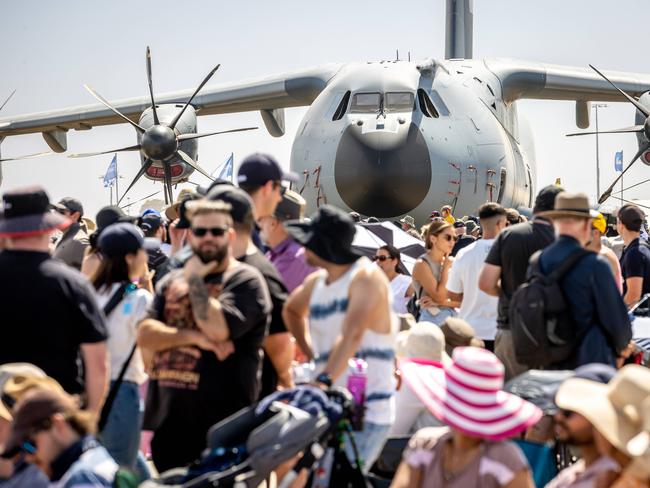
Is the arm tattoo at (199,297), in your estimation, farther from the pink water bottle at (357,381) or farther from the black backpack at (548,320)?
the black backpack at (548,320)

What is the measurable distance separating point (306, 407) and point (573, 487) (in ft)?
3.36

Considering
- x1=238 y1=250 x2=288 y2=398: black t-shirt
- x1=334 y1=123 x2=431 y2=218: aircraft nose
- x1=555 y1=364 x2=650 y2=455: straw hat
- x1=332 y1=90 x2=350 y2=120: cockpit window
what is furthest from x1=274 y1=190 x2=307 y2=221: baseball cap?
x1=332 y1=90 x2=350 y2=120: cockpit window

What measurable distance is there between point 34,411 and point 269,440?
2.83 ft

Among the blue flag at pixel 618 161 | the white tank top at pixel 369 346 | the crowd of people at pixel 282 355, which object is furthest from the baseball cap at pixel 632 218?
the blue flag at pixel 618 161

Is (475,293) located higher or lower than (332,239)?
lower

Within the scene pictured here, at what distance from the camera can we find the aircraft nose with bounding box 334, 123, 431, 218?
47.8 ft

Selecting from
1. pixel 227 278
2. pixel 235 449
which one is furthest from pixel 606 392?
pixel 227 278

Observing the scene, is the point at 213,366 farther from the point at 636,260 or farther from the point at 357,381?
the point at 636,260

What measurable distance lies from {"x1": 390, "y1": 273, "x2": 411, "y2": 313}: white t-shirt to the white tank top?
4.24 meters

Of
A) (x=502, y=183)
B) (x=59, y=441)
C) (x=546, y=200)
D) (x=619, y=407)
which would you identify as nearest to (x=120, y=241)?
(x=59, y=441)

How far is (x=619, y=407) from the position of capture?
3.52 m

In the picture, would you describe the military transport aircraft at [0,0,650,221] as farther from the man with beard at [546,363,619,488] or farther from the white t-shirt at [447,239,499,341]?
the man with beard at [546,363,619,488]

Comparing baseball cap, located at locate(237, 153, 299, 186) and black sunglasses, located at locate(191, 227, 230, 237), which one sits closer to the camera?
black sunglasses, located at locate(191, 227, 230, 237)

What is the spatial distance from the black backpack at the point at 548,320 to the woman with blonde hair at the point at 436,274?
2.56 meters
